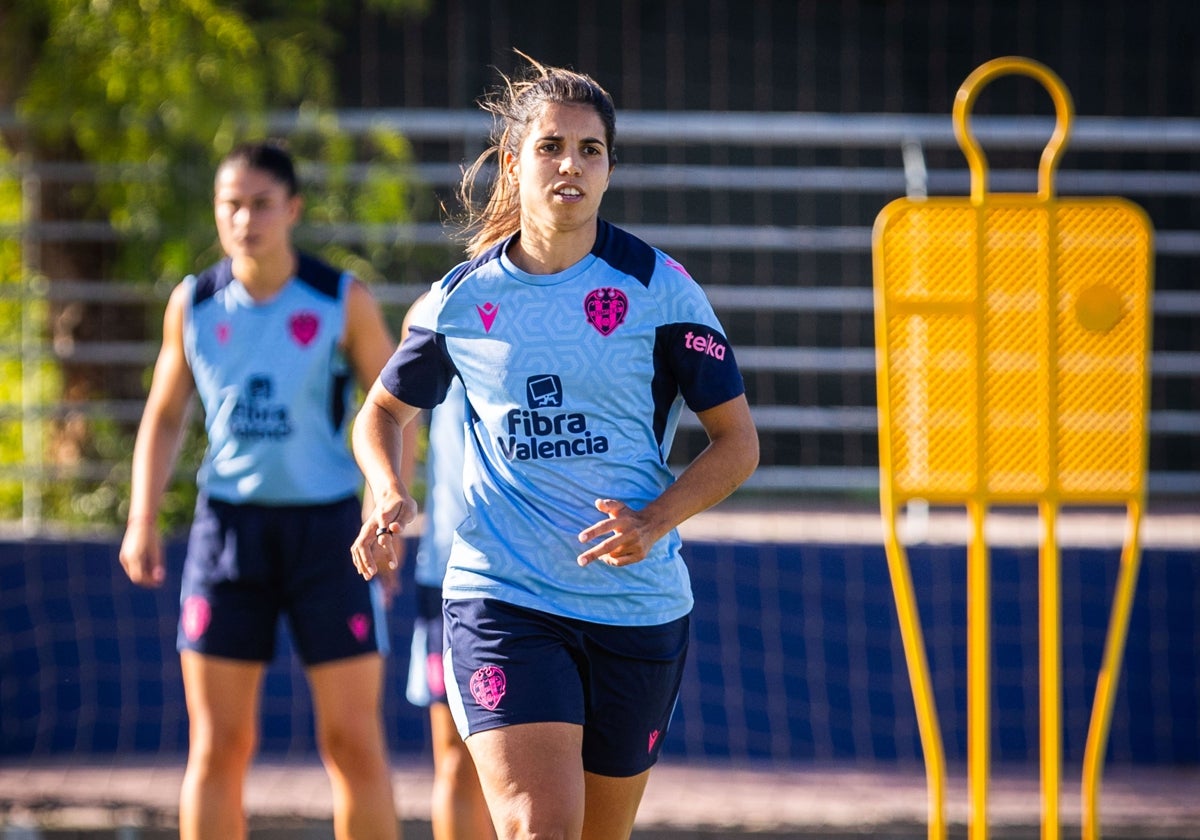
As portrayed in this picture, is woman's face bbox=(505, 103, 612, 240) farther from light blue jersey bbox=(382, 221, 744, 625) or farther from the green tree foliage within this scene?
the green tree foliage

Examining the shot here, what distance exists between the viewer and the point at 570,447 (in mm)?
3365

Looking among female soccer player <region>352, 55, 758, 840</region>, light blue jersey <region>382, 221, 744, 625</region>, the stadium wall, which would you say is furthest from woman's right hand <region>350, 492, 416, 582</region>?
the stadium wall

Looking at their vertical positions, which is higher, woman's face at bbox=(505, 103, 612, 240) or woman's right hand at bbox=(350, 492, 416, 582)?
woman's face at bbox=(505, 103, 612, 240)

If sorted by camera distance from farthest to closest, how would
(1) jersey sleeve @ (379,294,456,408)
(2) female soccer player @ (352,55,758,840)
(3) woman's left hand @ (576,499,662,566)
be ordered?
(1) jersey sleeve @ (379,294,456,408)
(2) female soccer player @ (352,55,758,840)
(3) woman's left hand @ (576,499,662,566)

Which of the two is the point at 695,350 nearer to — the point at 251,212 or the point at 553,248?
the point at 553,248

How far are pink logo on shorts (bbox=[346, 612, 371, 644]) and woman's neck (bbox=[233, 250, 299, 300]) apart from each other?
3.34ft

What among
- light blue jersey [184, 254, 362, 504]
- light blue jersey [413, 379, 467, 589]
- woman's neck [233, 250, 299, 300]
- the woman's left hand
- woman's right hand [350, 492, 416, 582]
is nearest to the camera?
the woman's left hand

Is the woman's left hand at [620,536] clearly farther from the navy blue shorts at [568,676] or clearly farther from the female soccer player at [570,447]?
the navy blue shorts at [568,676]

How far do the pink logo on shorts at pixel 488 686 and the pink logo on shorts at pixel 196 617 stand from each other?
4.93 ft

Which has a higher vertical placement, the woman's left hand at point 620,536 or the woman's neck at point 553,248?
the woman's neck at point 553,248

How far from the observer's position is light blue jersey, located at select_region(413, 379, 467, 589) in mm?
4523

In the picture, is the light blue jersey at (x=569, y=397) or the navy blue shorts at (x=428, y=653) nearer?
the light blue jersey at (x=569, y=397)

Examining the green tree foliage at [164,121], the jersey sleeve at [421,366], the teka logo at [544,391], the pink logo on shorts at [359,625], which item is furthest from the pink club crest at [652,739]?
the green tree foliage at [164,121]

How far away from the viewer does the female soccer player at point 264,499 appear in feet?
14.8
